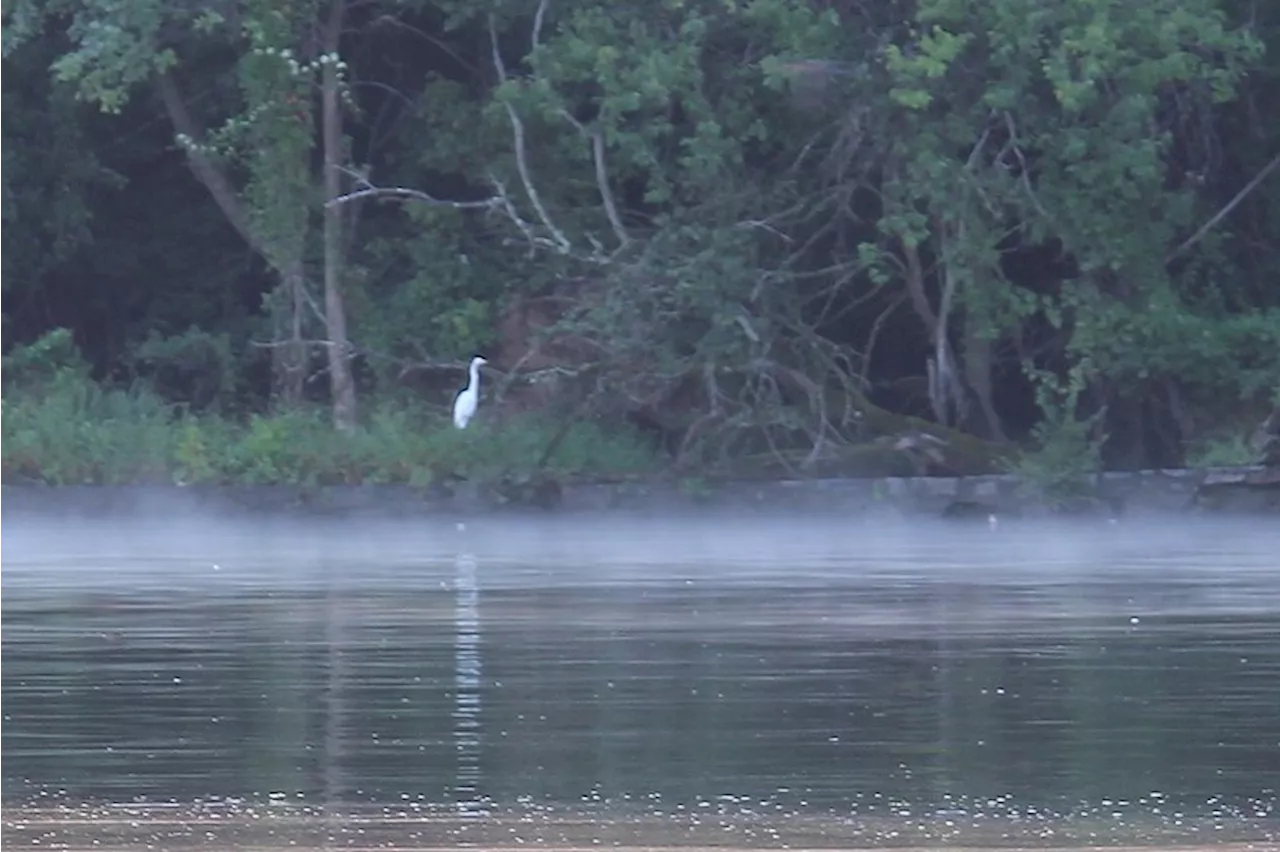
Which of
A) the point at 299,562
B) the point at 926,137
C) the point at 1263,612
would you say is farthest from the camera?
the point at 926,137

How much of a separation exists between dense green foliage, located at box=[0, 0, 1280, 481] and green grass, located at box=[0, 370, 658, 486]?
0.05 m

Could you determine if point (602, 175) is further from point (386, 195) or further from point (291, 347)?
point (291, 347)

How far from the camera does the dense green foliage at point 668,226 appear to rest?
94.2 feet

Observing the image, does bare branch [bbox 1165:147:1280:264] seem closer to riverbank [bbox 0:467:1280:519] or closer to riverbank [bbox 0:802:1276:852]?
riverbank [bbox 0:467:1280:519]

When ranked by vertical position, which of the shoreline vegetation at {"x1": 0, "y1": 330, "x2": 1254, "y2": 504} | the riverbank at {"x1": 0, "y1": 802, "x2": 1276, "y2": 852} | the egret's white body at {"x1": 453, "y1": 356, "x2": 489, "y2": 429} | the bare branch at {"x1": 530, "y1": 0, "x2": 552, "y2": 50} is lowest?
the riverbank at {"x1": 0, "y1": 802, "x2": 1276, "y2": 852}

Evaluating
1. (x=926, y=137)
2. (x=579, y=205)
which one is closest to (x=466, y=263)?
(x=579, y=205)

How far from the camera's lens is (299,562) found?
69.5 ft

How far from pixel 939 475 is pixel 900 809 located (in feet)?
66.8

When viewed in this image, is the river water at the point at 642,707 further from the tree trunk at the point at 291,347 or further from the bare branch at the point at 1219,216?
the tree trunk at the point at 291,347

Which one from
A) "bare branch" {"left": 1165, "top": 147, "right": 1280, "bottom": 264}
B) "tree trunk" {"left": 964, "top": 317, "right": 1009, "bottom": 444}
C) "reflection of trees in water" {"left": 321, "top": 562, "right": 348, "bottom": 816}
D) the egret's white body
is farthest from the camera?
"tree trunk" {"left": 964, "top": 317, "right": 1009, "bottom": 444}

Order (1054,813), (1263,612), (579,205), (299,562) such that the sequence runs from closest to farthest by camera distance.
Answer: (1054,813)
(1263,612)
(299,562)
(579,205)

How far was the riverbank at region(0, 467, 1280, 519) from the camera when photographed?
1096 inches

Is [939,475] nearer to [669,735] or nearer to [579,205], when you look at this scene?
[579,205]

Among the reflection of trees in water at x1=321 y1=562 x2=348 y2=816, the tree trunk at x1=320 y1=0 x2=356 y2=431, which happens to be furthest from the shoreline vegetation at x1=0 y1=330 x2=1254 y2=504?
the reflection of trees in water at x1=321 y1=562 x2=348 y2=816
